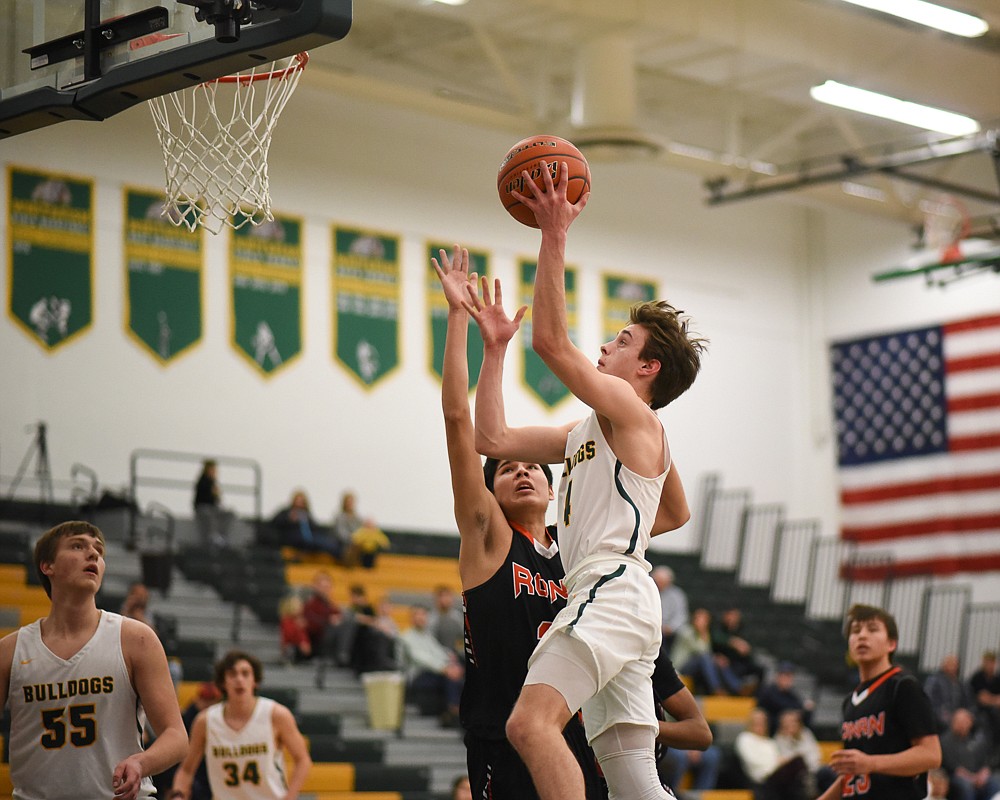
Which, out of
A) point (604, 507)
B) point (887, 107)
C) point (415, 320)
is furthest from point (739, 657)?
point (604, 507)

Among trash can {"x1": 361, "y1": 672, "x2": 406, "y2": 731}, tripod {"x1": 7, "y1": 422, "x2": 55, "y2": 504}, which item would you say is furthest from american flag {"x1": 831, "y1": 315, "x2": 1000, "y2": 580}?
tripod {"x1": 7, "y1": 422, "x2": 55, "y2": 504}

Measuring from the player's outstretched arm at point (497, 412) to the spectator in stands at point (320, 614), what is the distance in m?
10.2

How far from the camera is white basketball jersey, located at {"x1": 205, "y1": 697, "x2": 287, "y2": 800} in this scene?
336 inches

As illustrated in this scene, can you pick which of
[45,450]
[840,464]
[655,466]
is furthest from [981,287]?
[655,466]

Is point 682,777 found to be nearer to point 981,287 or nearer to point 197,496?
point 197,496

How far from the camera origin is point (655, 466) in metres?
4.92

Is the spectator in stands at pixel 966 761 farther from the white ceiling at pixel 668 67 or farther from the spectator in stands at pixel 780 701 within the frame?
the white ceiling at pixel 668 67

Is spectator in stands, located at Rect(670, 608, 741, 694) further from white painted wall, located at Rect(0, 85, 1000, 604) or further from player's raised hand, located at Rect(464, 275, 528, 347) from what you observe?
A: player's raised hand, located at Rect(464, 275, 528, 347)

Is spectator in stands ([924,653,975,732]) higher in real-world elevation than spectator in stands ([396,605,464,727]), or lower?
lower

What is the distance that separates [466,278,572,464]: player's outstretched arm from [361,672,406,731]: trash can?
9.23 metres

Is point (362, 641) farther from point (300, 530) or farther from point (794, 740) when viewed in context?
point (794, 740)

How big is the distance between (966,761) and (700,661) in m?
3.13

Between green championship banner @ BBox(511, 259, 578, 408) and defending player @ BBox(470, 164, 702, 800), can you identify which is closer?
defending player @ BBox(470, 164, 702, 800)

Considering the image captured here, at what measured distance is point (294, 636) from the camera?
14.8 meters
